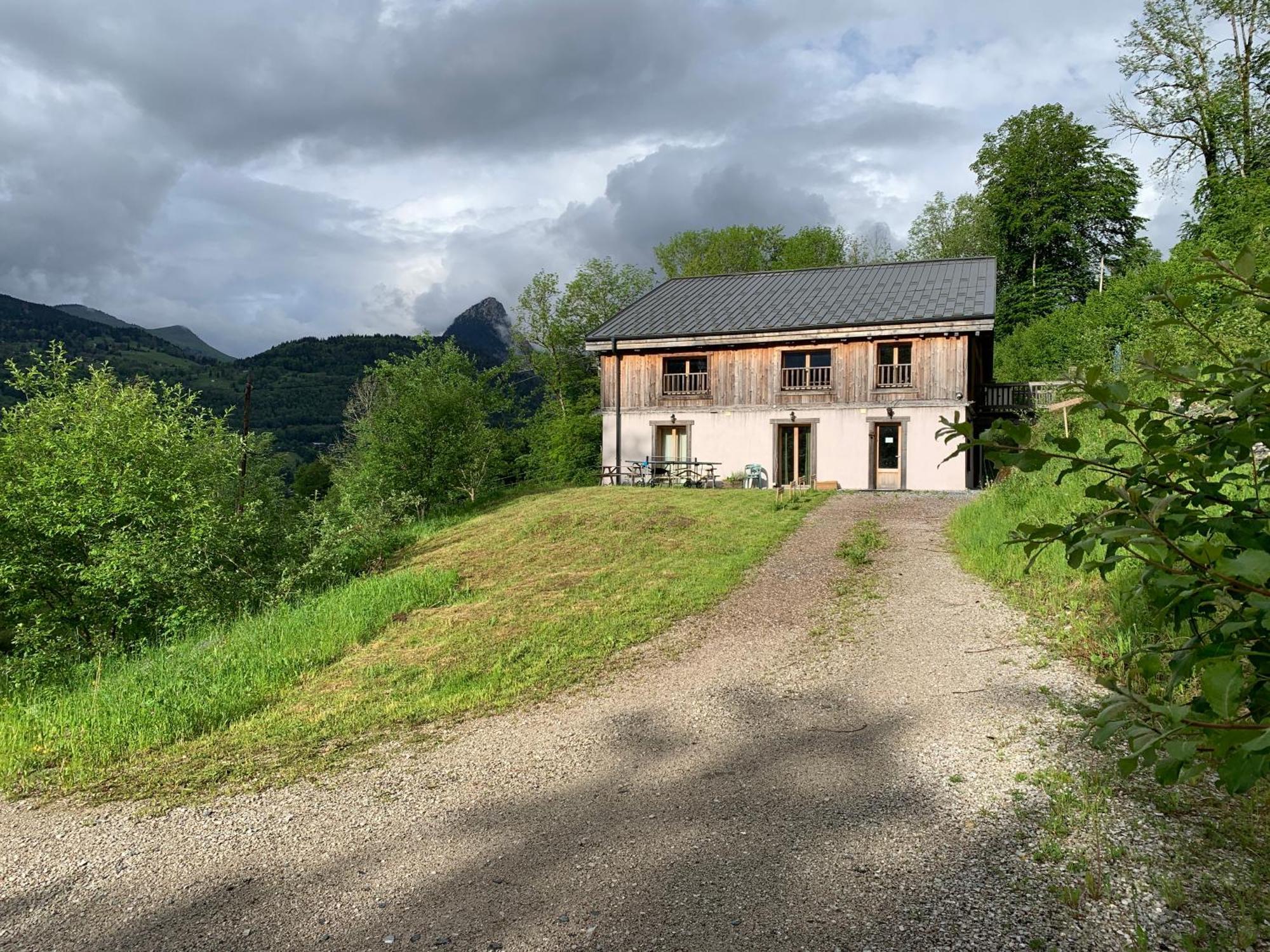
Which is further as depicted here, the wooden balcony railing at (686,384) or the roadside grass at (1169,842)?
the wooden balcony railing at (686,384)

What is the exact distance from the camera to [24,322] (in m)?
141

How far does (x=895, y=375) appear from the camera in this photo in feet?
79.9

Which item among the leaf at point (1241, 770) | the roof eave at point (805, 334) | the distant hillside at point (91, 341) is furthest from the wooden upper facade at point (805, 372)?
the distant hillside at point (91, 341)

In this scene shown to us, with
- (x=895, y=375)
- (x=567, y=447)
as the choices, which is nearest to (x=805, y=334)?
(x=895, y=375)

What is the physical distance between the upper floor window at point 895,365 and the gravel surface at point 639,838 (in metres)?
18.1

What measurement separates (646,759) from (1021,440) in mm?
A: 4286

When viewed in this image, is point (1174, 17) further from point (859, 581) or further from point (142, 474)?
point (142, 474)

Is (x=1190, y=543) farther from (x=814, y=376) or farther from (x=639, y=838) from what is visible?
(x=814, y=376)

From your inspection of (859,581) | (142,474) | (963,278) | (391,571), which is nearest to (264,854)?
(859,581)

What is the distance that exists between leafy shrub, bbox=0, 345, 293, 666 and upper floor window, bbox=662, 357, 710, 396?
1468 centimetres

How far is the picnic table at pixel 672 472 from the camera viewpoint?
25219 millimetres

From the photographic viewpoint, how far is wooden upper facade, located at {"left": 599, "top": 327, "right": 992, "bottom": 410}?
23.7 metres

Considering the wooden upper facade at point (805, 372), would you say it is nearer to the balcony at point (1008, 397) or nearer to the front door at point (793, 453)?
the balcony at point (1008, 397)

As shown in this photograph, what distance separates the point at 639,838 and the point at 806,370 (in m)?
22.1
